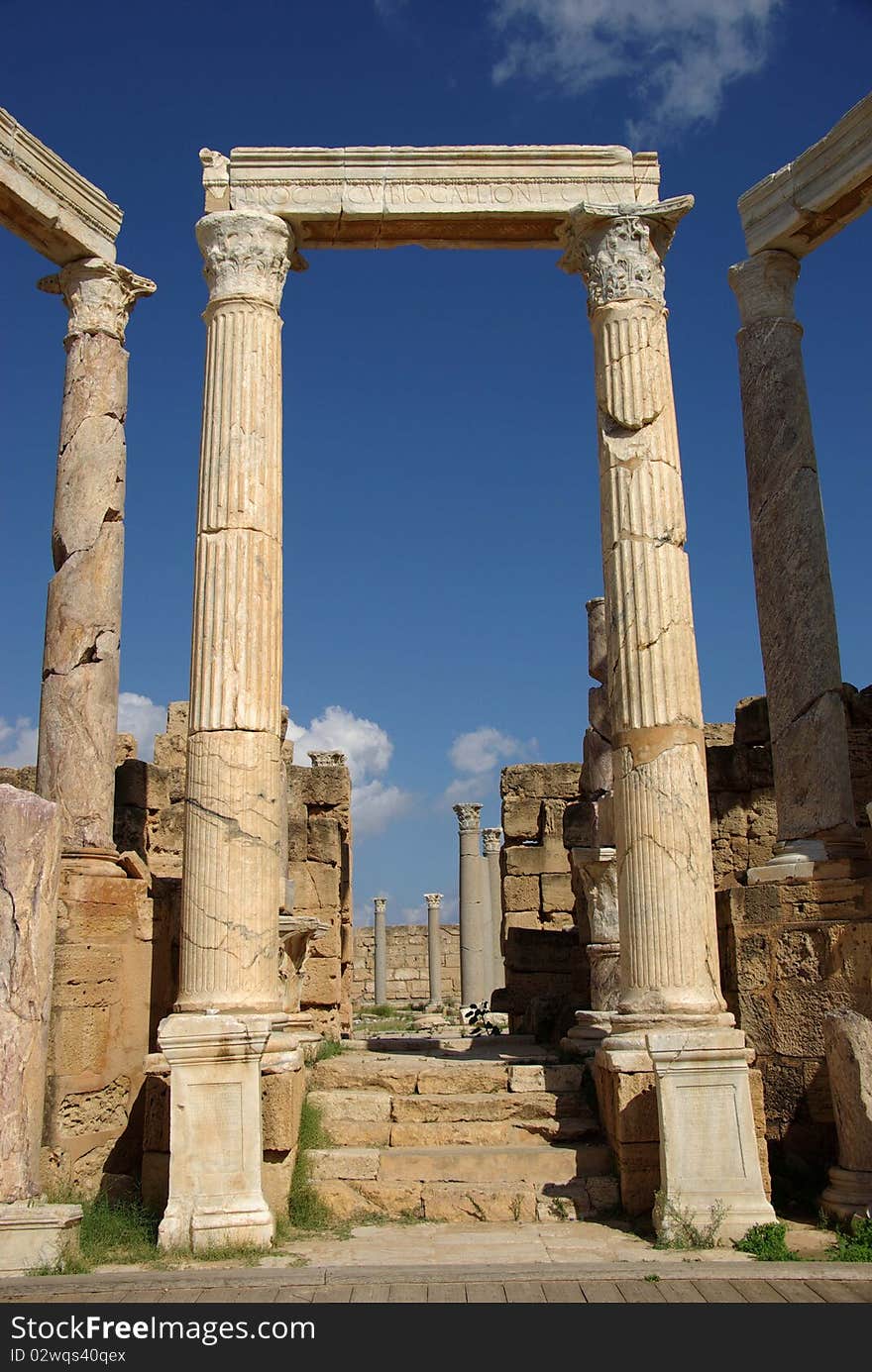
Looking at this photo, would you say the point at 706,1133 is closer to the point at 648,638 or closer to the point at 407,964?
the point at 648,638

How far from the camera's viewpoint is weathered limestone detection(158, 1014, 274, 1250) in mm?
8422

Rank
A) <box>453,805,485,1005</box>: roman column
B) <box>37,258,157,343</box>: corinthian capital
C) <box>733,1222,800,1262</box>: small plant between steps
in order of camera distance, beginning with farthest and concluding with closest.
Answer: <box>453,805,485,1005</box>: roman column → <box>37,258,157,343</box>: corinthian capital → <box>733,1222,800,1262</box>: small plant between steps

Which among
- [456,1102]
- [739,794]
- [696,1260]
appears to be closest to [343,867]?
[739,794]

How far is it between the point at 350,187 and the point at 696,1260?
9.57m

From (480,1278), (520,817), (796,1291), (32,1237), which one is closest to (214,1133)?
(32,1237)

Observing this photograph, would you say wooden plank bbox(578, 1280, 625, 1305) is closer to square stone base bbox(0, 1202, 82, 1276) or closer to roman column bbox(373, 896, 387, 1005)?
square stone base bbox(0, 1202, 82, 1276)

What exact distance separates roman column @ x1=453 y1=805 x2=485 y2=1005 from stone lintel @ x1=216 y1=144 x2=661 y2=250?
20.8m

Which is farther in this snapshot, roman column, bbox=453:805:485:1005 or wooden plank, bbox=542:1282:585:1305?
roman column, bbox=453:805:485:1005

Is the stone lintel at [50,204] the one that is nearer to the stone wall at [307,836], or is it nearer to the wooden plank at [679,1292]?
the stone wall at [307,836]

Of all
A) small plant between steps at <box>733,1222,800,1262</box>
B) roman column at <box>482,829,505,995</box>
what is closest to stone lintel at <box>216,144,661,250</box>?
small plant between steps at <box>733,1222,800,1262</box>

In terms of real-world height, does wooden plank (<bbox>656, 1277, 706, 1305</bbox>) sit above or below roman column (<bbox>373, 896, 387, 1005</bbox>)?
below

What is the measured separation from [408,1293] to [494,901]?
24491 mm

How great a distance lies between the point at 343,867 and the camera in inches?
735

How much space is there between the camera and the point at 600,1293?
701 cm
